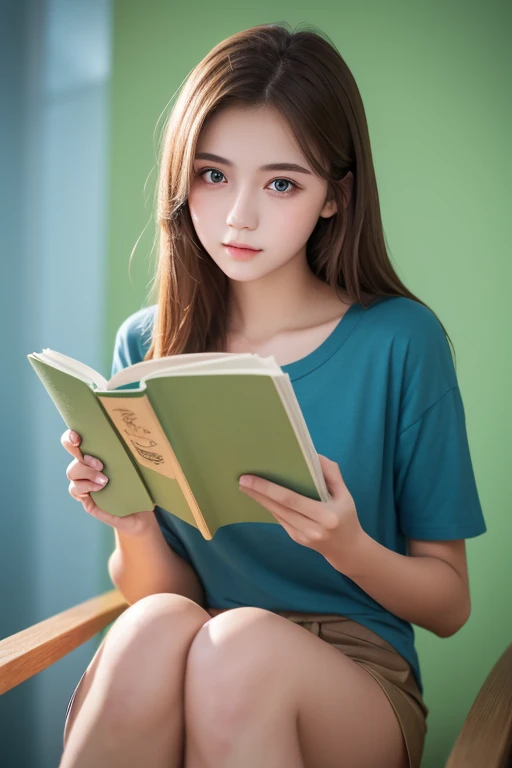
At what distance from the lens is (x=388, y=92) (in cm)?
160

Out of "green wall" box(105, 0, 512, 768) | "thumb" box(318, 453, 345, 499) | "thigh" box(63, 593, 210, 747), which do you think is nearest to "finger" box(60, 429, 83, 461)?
"thigh" box(63, 593, 210, 747)

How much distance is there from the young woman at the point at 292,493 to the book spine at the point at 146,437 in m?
0.09

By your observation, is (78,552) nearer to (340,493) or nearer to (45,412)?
(45,412)

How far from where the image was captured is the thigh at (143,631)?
1.00m

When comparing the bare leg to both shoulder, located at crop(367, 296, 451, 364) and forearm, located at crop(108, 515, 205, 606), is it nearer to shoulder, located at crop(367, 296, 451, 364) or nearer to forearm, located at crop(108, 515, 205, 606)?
forearm, located at crop(108, 515, 205, 606)

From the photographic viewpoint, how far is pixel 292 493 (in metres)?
0.88

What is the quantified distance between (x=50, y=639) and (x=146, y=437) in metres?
0.43

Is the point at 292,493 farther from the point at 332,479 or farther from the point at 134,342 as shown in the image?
the point at 134,342

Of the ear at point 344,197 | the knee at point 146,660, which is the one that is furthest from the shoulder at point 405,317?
the knee at point 146,660

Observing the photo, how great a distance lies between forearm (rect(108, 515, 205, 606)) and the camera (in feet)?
4.03

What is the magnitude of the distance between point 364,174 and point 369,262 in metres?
0.13

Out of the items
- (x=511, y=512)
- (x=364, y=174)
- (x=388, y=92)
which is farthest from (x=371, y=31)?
(x=511, y=512)

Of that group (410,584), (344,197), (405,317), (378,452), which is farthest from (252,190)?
(410,584)

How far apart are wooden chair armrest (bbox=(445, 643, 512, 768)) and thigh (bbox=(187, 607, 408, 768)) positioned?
0.11 m
